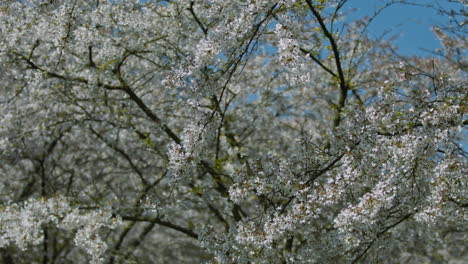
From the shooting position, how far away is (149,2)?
7.88 meters

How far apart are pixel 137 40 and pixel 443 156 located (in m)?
4.87

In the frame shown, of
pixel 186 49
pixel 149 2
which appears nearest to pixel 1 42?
pixel 149 2

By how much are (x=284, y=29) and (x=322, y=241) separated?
3054mm

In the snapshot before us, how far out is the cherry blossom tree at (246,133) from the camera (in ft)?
14.2

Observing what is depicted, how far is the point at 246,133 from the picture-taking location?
10500mm

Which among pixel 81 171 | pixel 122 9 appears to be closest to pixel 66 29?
pixel 122 9

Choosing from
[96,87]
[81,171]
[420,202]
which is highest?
[81,171]

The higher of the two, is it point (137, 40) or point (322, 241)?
point (137, 40)

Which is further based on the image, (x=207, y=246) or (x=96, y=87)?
(x=96, y=87)

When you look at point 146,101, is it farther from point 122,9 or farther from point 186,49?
point 122,9

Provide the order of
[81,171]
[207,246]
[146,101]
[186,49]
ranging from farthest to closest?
[81,171]
[146,101]
[186,49]
[207,246]

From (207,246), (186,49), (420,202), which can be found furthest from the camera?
(186,49)

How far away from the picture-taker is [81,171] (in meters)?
11.2

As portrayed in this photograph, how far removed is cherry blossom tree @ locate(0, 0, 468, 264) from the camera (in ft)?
14.2
